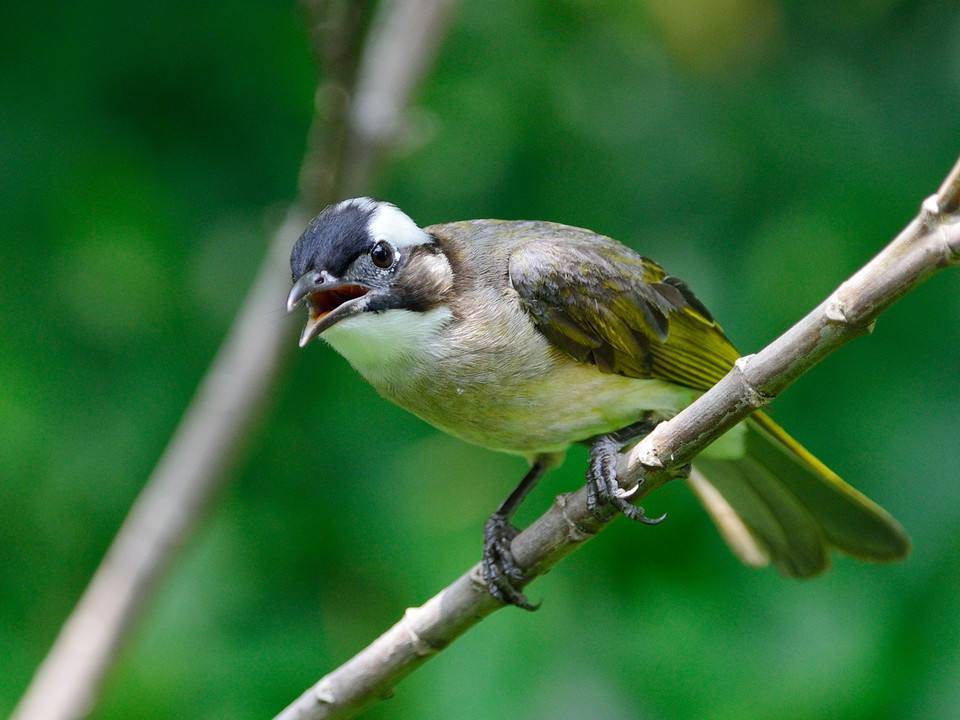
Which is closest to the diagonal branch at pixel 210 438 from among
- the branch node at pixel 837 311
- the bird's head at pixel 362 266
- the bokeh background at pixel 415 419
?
the bokeh background at pixel 415 419

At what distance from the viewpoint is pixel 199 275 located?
473cm

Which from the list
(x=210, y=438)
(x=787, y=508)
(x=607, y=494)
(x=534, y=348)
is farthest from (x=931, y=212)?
(x=210, y=438)

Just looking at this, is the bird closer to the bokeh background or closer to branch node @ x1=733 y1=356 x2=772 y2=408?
the bokeh background

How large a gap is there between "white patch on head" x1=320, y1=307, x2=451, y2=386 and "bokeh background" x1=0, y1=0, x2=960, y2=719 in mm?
795

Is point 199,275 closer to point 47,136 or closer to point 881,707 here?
point 47,136

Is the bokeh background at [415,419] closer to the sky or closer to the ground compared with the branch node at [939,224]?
closer to the ground

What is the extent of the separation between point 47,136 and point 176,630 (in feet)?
6.02

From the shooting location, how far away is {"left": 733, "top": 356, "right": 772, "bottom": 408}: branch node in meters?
2.35

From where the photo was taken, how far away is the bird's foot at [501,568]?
3.08 m

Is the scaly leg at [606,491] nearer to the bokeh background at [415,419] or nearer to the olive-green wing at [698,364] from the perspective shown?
the olive-green wing at [698,364]

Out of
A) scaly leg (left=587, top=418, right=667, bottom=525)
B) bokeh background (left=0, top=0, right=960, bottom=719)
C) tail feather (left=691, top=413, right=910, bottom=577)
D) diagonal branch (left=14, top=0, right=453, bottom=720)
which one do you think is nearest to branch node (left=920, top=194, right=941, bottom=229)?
scaly leg (left=587, top=418, right=667, bottom=525)

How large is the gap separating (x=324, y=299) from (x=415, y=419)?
122 centimetres

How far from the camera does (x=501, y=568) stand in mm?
3199

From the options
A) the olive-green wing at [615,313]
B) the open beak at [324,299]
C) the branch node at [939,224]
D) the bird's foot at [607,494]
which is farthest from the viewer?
the olive-green wing at [615,313]
